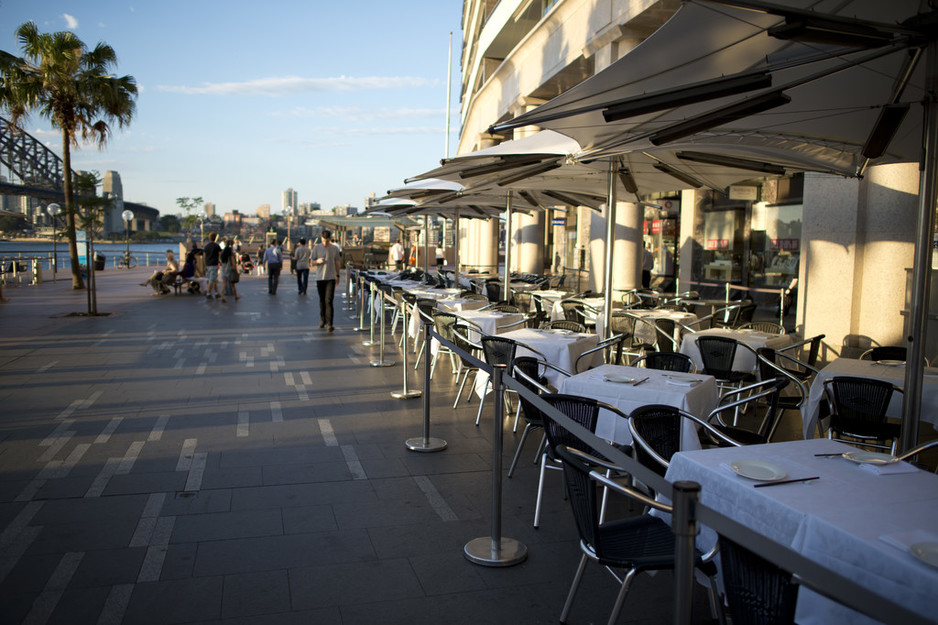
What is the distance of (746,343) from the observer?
7348 mm

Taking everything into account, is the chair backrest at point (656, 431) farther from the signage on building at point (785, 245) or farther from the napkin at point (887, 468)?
the signage on building at point (785, 245)

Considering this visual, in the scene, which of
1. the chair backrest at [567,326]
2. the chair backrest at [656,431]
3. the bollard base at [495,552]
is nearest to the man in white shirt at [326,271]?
the chair backrest at [567,326]

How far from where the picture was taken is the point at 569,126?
5445 millimetres

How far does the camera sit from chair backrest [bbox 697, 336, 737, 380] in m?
7.30

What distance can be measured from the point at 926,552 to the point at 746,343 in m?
5.18

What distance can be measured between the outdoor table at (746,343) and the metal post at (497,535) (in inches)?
158

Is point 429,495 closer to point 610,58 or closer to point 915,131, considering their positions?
point 915,131

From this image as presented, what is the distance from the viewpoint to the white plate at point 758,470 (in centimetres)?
309

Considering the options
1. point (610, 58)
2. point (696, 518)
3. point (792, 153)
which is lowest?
point (696, 518)

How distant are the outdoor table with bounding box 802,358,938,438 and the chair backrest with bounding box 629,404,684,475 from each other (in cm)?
205

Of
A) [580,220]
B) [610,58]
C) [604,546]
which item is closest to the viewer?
[604,546]

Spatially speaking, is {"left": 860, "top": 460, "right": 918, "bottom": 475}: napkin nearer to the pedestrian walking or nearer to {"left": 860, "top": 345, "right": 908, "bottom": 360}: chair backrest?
{"left": 860, "top": 345, "right": 908, "bottom": 360}: chair backrest

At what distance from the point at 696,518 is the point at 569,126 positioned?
406 cm

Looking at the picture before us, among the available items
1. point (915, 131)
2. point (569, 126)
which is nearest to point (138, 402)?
point (569, 126)
